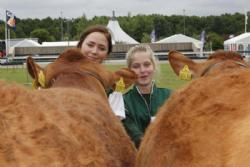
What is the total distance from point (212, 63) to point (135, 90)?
126 cm

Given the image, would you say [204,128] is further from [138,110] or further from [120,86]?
[120,86]

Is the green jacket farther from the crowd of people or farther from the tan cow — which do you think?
the tan cow

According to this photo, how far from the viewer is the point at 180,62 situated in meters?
6.02

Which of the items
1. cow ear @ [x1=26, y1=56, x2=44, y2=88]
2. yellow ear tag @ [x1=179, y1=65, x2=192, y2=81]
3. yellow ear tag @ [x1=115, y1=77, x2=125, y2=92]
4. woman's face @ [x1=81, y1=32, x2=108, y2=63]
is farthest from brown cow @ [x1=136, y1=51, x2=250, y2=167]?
woman's face @ [x1=81, y1=32, x2=108, y2=63]

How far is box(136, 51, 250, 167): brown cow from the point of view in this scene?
96.7 inches

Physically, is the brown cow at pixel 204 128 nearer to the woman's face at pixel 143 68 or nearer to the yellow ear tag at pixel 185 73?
the yellow ear tag at pixel 185 73

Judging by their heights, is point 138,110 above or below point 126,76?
below

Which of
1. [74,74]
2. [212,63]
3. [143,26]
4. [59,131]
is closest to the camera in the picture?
[59,131]

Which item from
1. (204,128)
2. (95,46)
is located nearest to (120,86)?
(95,46)

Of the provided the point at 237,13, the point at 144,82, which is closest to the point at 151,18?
the point at 237,13

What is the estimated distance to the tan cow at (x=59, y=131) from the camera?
2.65 meters

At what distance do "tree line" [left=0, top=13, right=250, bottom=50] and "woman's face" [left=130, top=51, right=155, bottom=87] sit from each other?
308 ft

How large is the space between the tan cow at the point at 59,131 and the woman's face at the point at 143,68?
1101mm

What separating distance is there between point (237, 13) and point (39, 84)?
122267 mm
